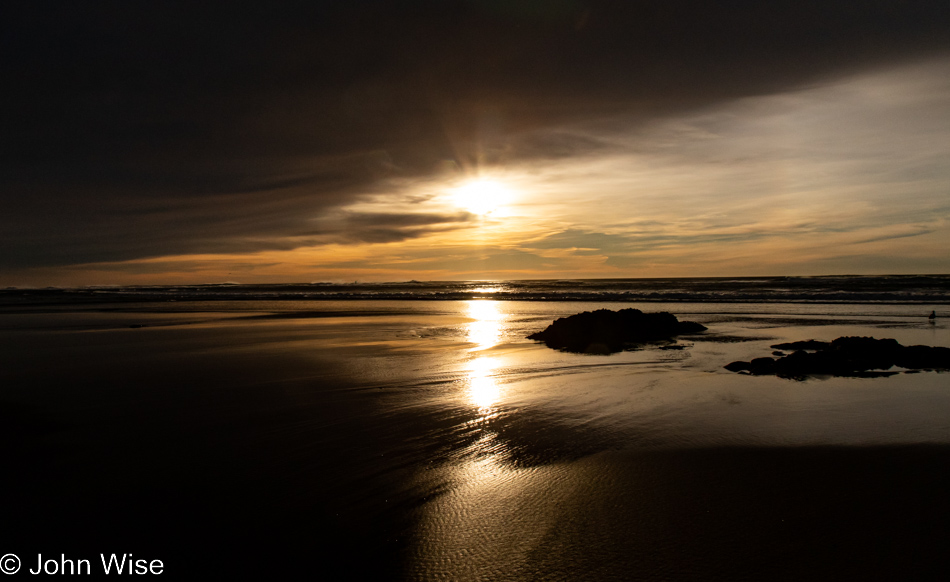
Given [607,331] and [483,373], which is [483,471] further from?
[607,331]

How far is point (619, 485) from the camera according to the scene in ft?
17.1

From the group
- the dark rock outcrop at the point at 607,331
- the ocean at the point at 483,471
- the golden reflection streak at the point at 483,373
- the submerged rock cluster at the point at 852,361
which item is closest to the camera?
the ocean at the point at 483,471

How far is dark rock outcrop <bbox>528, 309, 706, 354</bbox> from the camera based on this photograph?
51.2 ft

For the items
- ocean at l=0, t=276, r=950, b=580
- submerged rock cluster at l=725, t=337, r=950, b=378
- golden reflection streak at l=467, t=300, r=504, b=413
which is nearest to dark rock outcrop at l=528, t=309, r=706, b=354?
golden reflection streak at l=467, t=300, r=504, b=413

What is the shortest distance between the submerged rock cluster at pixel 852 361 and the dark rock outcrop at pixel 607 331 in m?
4.25

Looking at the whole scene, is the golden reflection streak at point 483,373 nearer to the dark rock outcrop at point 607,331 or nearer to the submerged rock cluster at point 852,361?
the dark rock outcrop at point 607,331

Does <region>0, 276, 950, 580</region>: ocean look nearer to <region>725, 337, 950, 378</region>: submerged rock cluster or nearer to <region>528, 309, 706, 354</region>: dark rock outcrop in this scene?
<region>725, 337, 950, 378</region>: submerged rock cluster

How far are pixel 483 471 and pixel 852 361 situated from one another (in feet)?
32.3

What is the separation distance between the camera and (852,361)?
1120 centimetres

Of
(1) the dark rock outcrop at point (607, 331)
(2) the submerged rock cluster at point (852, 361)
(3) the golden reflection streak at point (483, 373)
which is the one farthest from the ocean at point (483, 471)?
(1) the dark rock outcrop at point (607, 331)

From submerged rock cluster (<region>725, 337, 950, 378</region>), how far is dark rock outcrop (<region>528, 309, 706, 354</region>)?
167 inches

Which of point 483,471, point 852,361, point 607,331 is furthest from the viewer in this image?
point 607,331

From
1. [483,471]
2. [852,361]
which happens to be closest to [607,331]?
[852,361]

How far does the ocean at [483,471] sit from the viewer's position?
155 inches
